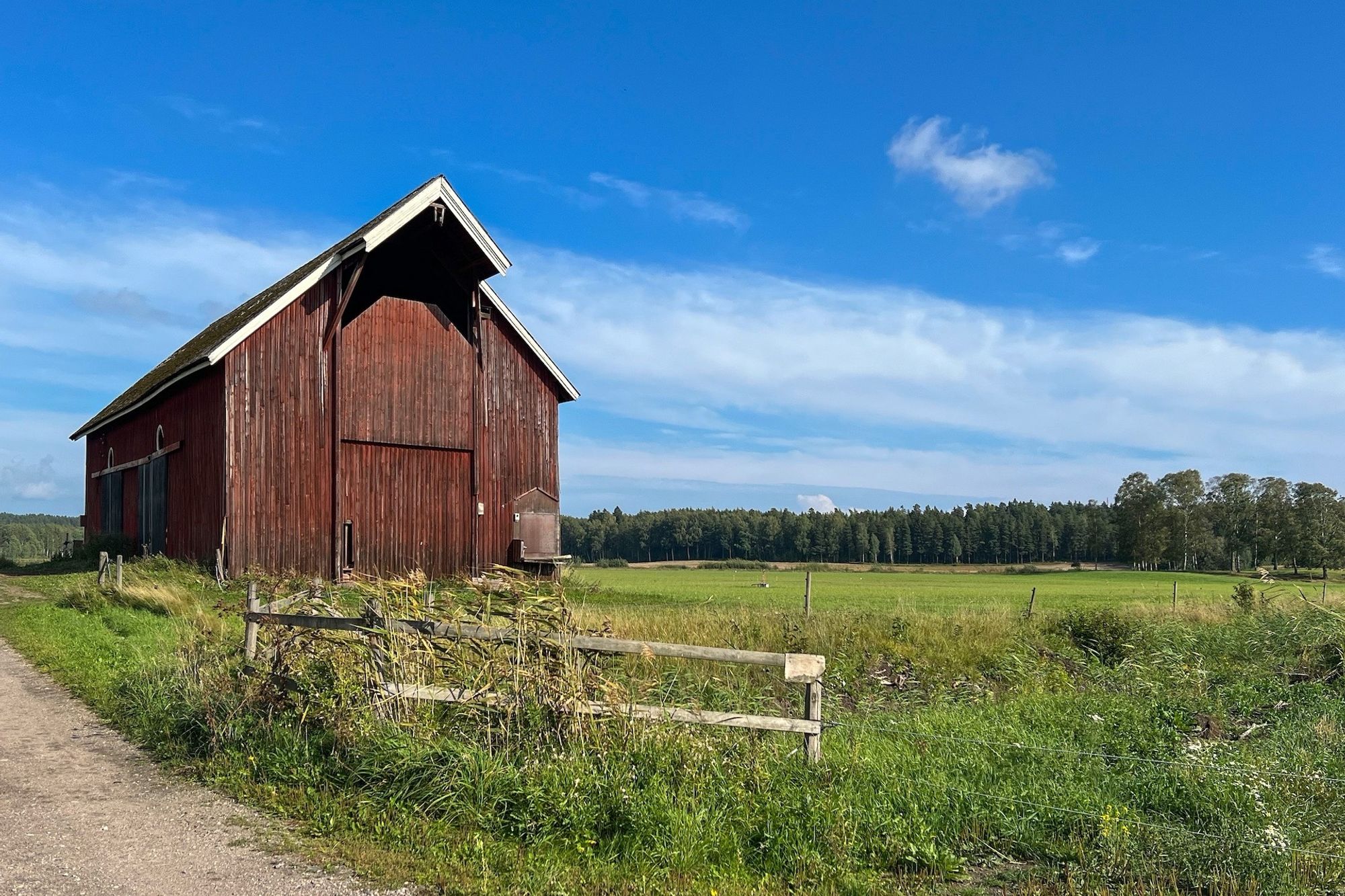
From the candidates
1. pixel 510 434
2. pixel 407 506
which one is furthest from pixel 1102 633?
pixel 407 506

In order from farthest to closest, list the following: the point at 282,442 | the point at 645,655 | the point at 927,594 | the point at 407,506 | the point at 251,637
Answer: the point at 927,594 < the point at 407,506 < the point at 282,442 < the point at 251,637 < the point at 645,655

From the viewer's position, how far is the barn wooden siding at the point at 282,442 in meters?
24.4

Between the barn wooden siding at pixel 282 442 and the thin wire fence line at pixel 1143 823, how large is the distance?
67.0 feet

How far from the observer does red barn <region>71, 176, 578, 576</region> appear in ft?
81.1

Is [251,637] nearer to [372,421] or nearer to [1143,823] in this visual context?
[1143,823]

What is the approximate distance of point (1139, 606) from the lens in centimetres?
2502

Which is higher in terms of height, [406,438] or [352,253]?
[352,253]

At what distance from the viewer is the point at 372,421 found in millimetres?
26281

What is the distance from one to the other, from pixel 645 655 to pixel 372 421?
64.5 ft

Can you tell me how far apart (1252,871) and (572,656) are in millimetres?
5269

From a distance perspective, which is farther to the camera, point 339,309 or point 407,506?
point 407,506

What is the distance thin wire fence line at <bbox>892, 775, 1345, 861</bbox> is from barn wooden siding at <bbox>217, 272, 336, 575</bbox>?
20.4 m

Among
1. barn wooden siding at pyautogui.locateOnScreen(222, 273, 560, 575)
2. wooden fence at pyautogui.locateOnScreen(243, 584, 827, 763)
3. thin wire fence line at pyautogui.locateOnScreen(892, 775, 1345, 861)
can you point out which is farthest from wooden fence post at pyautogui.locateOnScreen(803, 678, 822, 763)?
barn wooden siding at pyautogui.locateOnScreen(222, 273, 560, 575)

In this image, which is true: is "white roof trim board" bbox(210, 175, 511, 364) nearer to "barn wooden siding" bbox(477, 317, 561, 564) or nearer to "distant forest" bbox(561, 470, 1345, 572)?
"barn wooden siding" bbox(477, 317, 561, 564)
